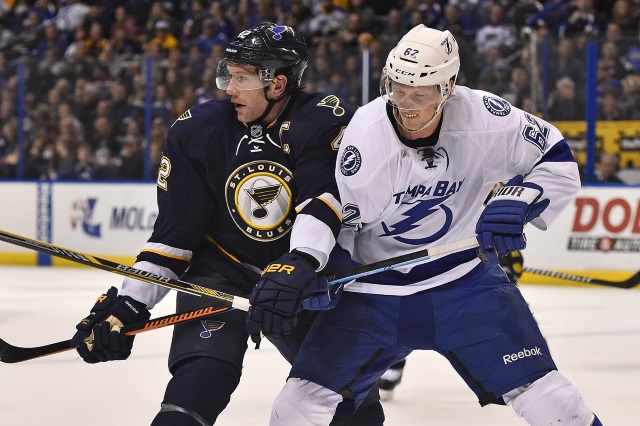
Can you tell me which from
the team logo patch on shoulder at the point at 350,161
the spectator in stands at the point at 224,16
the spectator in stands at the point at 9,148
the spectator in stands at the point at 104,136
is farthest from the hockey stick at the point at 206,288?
the spectator in stands at the point at 224,16

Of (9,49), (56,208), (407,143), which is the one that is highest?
(407,143)

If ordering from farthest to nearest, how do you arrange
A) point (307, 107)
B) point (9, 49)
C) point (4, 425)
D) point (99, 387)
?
point (9, 49), point (99, 387), point (4, 425), point (307, 107)

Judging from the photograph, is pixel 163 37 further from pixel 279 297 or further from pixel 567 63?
pixel 279 297

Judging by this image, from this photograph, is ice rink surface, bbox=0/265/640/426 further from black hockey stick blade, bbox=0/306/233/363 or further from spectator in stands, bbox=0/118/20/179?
spectator in stands, bbox=0/118/20/179

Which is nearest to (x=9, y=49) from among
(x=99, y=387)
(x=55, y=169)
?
(x=55, y=169)

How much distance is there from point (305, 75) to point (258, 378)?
13.2 ft

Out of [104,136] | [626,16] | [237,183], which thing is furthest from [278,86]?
[104,136]

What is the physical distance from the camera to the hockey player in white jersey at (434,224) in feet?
8.24

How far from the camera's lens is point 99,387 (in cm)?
420

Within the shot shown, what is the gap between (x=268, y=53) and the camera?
2.83 meters

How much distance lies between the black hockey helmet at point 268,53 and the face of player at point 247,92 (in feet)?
0.05

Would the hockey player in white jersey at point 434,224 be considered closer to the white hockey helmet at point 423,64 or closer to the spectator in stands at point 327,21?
the white hockey helmet at point 423,64

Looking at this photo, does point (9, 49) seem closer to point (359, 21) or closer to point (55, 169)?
point (55, 169)

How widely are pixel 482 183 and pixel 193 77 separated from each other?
611 centimetres
